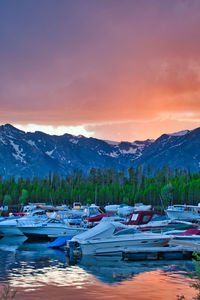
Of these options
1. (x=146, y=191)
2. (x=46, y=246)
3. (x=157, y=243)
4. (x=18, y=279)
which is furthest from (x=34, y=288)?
(x=146, y=191)

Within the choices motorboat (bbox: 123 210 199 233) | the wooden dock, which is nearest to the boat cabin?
motorboat (bbox: 123 210 199 233)

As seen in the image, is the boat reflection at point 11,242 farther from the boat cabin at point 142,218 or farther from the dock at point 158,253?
the dock at point 158,253

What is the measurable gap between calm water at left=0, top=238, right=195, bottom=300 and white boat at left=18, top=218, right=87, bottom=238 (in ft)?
50.5

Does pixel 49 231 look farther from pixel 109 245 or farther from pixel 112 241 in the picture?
pixel 112 241

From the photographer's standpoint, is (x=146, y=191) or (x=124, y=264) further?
(x=146, y=191)

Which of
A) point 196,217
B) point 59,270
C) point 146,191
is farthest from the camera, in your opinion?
point 146,191

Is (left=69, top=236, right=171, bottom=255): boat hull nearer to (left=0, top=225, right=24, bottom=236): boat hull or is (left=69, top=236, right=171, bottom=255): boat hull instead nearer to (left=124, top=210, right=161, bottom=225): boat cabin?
(left=124, top=210, right=161, bottom=225): boat cabin

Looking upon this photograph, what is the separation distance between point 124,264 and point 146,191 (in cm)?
15290

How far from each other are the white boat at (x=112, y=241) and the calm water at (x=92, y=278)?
1.20 metres

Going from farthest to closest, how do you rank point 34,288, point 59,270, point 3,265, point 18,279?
point 3,265
point 59,270
point 18,279
point 34,288

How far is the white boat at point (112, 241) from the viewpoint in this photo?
4641 cm

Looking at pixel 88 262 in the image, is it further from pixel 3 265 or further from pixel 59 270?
pixel 3 265

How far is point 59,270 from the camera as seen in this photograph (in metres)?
39.3

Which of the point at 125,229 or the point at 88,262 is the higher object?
the point at 125,229
